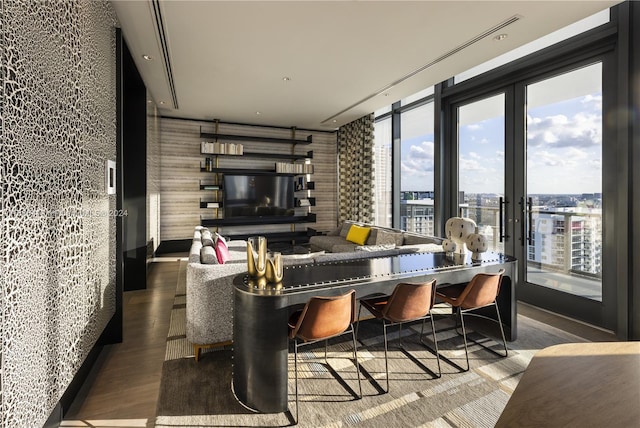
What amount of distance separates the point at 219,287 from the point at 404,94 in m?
4.30

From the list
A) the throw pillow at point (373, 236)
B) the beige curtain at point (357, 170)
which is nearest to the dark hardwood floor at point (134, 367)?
the throw pillow at point (373, 236)

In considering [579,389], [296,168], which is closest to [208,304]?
[579,389]

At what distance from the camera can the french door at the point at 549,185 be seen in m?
3.48

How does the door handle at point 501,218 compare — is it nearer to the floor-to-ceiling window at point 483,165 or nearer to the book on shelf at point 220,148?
the floor-to-ceiling window at point 483,165

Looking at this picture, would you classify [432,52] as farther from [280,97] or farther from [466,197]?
[280,97]

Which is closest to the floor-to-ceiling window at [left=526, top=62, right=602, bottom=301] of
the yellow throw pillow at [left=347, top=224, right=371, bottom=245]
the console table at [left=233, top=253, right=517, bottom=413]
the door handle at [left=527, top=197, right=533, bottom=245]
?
the door handle at [left=527, top=197, right=533, bottom=245]

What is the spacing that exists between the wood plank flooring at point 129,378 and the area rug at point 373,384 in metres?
0.10

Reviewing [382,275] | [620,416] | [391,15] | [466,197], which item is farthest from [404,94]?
[620,416]

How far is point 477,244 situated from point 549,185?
1.58 m

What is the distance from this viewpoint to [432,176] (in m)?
5.73

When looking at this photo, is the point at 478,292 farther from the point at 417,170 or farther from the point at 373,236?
the point at 417,170

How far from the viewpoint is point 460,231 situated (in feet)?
10.3

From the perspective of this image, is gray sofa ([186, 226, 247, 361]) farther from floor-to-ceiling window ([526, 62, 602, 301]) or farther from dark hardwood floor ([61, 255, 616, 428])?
floor-to-ceiling window ([526, 62, 602, 301])

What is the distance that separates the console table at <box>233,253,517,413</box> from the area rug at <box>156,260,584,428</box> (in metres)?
0.15
